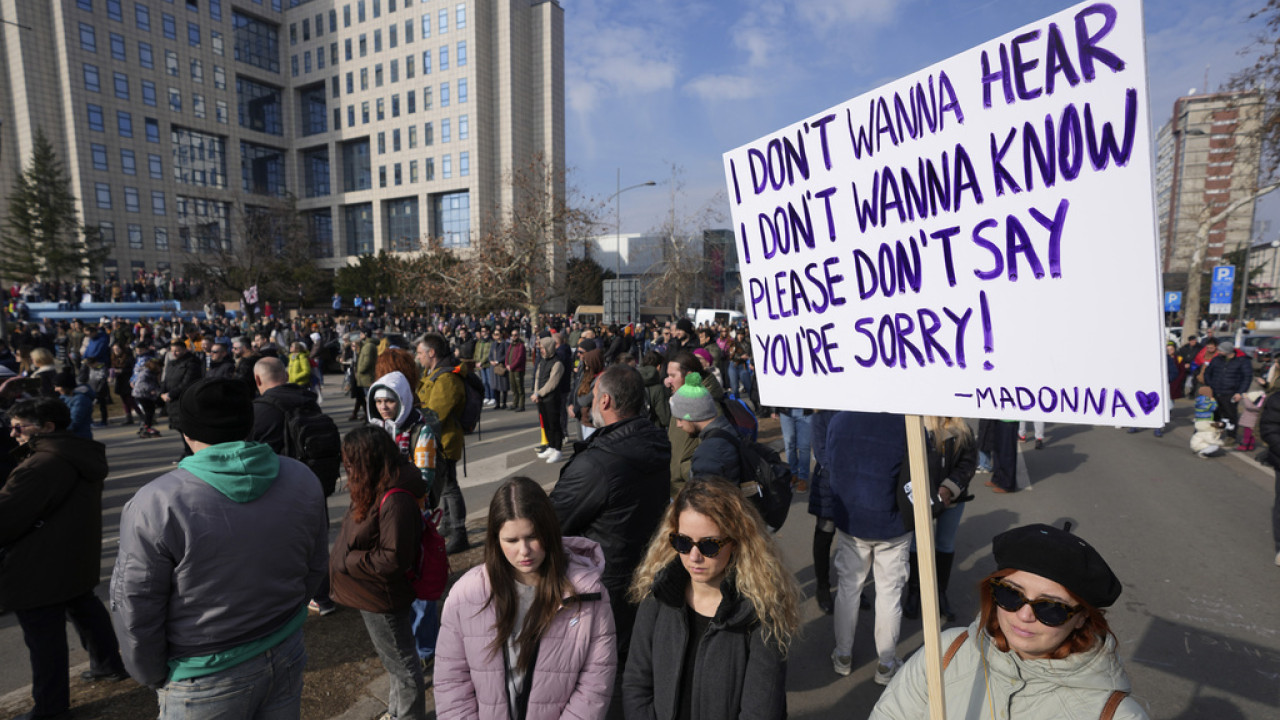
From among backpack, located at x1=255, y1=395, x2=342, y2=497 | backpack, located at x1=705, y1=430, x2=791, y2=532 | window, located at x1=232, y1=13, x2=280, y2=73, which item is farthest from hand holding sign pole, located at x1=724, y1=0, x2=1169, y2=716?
window, located at x1=232, y1=13, x2=280, y2=73

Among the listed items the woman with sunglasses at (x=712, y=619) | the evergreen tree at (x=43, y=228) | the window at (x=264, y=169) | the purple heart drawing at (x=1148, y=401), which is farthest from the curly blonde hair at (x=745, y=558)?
the window at (x=264, y=169)

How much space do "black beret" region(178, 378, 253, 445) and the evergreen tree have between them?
6061cm

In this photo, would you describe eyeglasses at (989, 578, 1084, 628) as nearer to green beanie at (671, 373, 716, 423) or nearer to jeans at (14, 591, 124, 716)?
green beanie at (671, 373, 716, 423)

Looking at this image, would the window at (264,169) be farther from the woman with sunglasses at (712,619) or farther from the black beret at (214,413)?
the woman with sunglasses at (712,619)

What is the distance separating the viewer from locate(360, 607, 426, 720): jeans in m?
2.95

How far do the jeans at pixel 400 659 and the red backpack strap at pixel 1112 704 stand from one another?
2.71 metres

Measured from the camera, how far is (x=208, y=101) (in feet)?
Answer: 190

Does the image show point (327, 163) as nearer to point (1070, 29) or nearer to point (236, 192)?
point (236, 192)

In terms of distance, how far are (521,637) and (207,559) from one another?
3.41ft

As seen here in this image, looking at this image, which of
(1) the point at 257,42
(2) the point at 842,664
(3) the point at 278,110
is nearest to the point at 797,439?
(2) the point at 842,664

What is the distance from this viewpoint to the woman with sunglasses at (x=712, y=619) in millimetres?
1913

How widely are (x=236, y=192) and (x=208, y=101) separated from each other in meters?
9.26

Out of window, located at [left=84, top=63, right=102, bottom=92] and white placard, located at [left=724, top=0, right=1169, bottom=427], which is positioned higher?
window, located at [left=84, top=63, right=102, bottom=92]

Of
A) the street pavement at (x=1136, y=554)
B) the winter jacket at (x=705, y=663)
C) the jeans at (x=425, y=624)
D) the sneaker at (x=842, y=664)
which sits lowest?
the street pavement at (x=1136, y=554)
